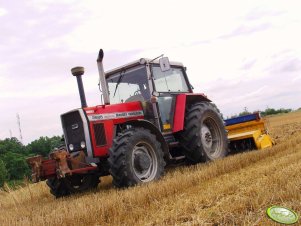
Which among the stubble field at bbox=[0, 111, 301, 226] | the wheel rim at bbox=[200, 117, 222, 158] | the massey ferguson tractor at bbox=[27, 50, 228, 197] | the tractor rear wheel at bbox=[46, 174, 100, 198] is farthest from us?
the wheel rim at bbox=[200, 117, 222, 158]

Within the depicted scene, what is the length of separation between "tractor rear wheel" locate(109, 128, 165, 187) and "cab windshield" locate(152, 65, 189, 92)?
4.52 feet

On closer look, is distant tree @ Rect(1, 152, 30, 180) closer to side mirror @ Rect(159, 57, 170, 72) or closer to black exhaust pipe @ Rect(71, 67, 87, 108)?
black exhaust pipe @ Rect(71, 67, 87, 108)

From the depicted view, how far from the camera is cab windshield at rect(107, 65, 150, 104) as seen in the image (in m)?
7.78

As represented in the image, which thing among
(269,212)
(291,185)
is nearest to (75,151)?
(291,185)

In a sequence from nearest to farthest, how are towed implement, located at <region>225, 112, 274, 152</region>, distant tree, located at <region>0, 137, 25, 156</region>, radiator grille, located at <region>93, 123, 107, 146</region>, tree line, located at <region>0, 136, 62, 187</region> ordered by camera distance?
radiator grille, located at <region>93, 123, 107, 146</region> < towed implement, located at <region>225, 112, 274, 152</region> < tree line, located at <region>0, 136, 62, 187</region> < distant tree, located at <region>0, 137, 25, 156</region>

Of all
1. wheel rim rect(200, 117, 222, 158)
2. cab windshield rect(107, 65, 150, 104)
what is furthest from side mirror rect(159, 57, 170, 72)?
wheel rim rect(200, 117, 222, 158)

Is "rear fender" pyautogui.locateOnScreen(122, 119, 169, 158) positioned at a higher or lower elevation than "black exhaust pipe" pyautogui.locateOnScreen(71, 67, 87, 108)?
lower

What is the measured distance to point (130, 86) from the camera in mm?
7898

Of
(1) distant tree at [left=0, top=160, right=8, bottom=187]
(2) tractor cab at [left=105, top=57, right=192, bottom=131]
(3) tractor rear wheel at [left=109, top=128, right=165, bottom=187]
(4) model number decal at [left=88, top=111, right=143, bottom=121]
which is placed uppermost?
(2) tractor cab at [left=105, top=57, right=192, bottom=131]

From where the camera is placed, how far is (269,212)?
328cm

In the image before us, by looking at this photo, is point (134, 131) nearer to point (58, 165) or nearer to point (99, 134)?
point (99, 134)

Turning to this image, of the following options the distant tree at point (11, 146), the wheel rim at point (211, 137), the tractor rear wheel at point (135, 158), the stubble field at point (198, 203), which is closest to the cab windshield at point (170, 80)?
the wheel rim at point (211, 137)

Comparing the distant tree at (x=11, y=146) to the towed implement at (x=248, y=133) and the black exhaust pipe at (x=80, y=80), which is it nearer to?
the towed implement at (x=248, y=133)

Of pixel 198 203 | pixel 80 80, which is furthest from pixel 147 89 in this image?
pixel 198 203
